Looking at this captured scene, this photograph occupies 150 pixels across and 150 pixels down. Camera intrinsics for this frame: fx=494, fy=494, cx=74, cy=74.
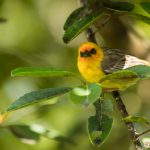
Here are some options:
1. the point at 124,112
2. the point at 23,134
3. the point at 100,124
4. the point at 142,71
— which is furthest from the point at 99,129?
the point at 23,134

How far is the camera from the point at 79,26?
8.69 ft

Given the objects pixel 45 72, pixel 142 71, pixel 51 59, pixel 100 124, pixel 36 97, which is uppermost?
pixel 45 72

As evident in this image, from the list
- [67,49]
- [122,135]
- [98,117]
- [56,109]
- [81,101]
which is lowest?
[122,135]

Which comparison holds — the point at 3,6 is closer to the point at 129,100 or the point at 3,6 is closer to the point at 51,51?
the point at 51,51

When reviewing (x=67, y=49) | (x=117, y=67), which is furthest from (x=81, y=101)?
(x=67, y=49)

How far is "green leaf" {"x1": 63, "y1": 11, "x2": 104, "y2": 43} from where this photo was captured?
8.64 ft

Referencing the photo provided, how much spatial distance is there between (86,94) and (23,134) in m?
1.45

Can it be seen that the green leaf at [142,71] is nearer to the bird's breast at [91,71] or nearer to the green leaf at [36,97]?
the green leaf at [36,97]

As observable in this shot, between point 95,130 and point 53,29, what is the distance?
2844mm

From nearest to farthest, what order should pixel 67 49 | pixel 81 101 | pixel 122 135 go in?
pixel 81 101
pixel 122 135
pixel 67 49

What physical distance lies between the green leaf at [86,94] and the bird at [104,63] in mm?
1388

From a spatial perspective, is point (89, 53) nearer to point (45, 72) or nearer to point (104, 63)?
point (104, 63)

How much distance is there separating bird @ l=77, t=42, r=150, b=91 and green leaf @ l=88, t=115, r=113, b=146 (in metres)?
1.07

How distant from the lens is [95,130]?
2.22 m
